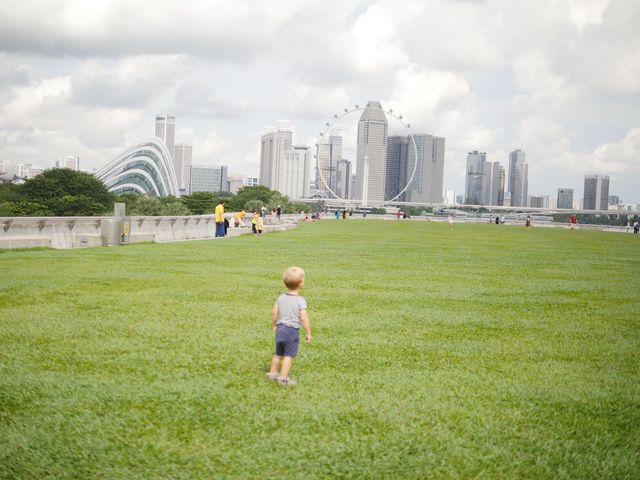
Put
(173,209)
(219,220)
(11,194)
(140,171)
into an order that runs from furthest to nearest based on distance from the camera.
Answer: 1. (140,171)
2. (173,209)
3. (11,194)
4. (219,220)

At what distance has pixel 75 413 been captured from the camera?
215 inches

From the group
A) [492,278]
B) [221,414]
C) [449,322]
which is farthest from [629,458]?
[492,278]

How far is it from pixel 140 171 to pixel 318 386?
156 m

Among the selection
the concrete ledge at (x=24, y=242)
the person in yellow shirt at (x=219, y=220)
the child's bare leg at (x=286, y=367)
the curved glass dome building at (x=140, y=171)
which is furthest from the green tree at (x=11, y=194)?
the child's bare leg at (x=286, y=367)

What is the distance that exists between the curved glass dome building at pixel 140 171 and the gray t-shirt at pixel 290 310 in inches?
5572

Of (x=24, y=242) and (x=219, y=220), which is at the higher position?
(x=219, y=220)

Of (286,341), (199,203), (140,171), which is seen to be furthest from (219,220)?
(140,171)

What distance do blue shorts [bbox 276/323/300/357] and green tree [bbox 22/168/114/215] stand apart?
86.9 metres

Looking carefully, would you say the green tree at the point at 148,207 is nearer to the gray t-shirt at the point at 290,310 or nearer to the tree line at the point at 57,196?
the tree line at the point at 57,196

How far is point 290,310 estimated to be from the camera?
6574mm

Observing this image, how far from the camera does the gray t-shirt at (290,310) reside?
6562 millimetres

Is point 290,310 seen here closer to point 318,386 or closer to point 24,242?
point 318,386

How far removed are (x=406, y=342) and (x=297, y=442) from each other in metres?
3.82

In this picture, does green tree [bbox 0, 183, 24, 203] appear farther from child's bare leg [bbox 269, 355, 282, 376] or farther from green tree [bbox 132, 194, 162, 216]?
child's bare leg [bbox 269, 355, 282, 376]
